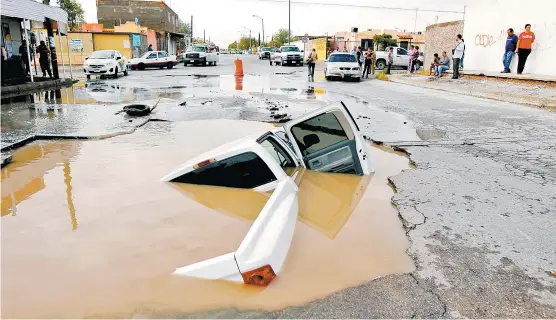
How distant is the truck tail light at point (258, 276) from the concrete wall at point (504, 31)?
16659 millimetres

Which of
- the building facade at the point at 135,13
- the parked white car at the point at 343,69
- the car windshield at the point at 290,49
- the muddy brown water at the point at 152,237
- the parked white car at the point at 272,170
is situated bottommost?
the muddy brown water at the point at 152,237

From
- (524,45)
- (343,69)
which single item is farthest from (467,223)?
(343,69)

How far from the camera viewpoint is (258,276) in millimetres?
3150

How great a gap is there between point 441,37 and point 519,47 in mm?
10549

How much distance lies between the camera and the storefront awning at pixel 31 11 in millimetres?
14956

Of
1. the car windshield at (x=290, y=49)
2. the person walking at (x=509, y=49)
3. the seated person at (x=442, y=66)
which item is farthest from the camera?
the car windshield at (x=290, y=49)

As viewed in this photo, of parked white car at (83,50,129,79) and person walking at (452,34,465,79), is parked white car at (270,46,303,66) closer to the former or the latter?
parked white car at (83,50,129,79)

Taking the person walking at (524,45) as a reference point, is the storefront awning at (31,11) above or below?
above

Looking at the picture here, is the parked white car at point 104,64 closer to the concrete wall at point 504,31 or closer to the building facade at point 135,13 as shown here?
the concrete wall at point 504,31

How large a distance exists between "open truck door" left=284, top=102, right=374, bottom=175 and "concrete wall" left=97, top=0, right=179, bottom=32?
60359mm

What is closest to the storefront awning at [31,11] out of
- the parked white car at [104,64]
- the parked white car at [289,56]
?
the parked white car at [104,64]

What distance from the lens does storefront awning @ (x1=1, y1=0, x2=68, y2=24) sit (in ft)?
49.1

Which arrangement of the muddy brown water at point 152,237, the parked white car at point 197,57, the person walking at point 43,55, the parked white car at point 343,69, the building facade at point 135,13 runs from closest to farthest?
the muddy brown water at point 152,237
the person walking at point 43,55
the parked white car at point 343,69
the parked white car at point 197,57
the building facade at point 135,13

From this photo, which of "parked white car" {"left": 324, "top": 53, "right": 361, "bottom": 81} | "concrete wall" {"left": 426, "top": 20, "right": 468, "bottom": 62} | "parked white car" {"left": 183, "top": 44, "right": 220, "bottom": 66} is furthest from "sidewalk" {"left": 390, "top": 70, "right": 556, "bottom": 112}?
"parked white car" {"left": 183, "top": 44, "right": 220, "bottom": 66}
